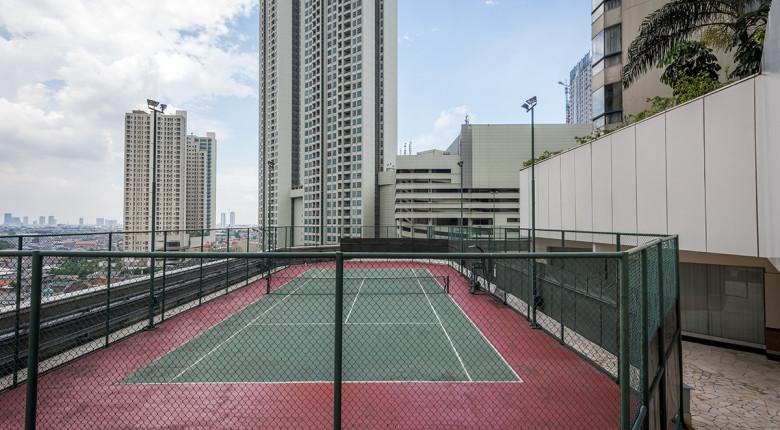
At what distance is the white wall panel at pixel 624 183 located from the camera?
13.6m

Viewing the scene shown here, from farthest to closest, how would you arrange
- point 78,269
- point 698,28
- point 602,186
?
point 602,186, point 698,28, point 78,269

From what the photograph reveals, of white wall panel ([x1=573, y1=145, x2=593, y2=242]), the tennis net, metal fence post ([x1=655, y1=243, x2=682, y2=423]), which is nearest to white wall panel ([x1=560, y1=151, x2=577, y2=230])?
white wall panel ([x1=573, y1=145, x2=593, y2=242])

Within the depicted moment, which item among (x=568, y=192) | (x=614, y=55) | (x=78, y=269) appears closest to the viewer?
(x=78, y=269)

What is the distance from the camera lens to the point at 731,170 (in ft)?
32.5

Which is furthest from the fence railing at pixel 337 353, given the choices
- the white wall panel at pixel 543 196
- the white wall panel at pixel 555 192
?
the white wall panel at pixel 543 196

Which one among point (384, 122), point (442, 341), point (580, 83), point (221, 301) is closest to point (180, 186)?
point (384, 122)

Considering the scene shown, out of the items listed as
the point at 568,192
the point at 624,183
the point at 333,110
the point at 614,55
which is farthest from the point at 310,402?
the point at 333,110

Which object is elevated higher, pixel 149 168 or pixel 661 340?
pixel 149 168

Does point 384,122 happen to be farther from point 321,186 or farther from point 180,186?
point 180,186

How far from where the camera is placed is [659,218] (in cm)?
1230

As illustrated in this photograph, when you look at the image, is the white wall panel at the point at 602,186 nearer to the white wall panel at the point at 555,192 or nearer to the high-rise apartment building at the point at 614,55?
the white wall panel at the point at 555,192

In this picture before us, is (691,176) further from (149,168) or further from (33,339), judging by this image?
(149,168)

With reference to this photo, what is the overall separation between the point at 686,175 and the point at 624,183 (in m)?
2.84

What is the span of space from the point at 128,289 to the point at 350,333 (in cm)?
694
